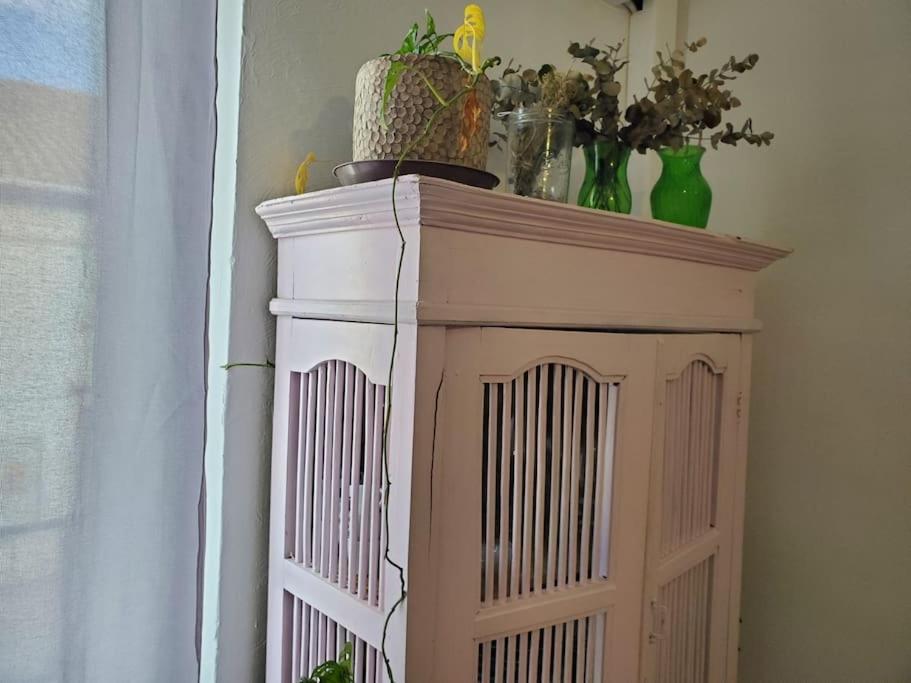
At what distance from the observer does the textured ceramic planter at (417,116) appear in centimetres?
82

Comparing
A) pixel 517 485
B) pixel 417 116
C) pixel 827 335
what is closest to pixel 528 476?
pixel 517 485

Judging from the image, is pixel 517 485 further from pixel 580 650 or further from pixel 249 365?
pixel 249 365

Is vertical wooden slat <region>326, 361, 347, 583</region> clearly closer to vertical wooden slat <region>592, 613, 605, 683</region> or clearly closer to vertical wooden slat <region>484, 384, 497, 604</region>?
vertical wooden slat <region>484, 384, 497, 604</region>

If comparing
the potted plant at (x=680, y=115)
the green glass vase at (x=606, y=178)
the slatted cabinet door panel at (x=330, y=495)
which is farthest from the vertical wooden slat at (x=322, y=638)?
the potted plant at (x=680, y=115)

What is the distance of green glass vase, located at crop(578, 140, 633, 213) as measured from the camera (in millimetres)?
1095

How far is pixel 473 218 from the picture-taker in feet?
2.47

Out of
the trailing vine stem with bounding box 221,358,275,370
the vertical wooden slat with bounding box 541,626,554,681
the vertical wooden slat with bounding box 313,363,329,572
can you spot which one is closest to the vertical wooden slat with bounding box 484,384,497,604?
the vertical wooden slat with bounding box 541,626,554,681

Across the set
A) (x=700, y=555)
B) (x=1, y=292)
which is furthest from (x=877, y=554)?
(x=1, y=292)

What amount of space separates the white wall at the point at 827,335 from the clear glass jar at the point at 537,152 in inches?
26.9

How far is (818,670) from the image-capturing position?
1411mm

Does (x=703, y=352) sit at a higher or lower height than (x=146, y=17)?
lower

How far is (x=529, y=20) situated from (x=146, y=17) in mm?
750

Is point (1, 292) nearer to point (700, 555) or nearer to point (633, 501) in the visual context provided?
point (633, 501)

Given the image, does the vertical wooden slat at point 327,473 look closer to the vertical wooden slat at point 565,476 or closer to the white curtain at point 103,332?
the white curtain at point 103,332
